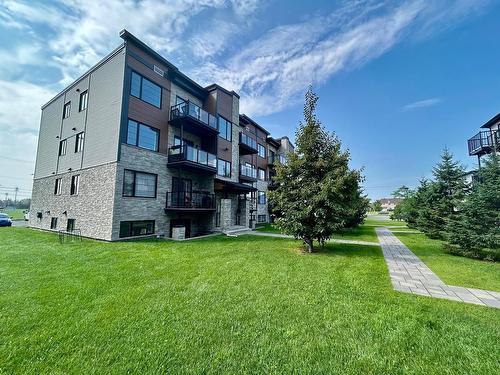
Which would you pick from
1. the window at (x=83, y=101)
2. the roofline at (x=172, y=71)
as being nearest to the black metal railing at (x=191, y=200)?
the roofline at (x=172, y=71)

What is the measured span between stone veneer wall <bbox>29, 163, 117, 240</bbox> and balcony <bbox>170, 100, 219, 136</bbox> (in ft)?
16.5

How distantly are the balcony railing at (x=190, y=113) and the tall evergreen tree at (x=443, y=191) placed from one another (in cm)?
1586

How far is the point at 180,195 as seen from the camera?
46.9ft

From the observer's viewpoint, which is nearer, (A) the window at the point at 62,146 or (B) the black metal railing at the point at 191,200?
(B) the black metal railing at the point at 191,200

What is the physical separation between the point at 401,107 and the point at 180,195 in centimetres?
1776

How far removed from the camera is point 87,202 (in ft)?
41.9

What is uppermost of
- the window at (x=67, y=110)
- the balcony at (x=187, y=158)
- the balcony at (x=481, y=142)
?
the window at (x=67, y=110)

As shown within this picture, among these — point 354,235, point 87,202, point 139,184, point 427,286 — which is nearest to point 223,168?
point 139,184

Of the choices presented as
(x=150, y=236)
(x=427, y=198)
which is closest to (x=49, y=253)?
(x=150, y=236)

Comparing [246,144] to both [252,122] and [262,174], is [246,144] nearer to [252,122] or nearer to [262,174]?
[252,122]

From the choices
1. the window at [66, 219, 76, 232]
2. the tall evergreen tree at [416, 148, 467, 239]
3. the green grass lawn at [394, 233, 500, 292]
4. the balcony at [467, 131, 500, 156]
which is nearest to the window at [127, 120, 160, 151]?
the window at [66, 219, 76, 232]

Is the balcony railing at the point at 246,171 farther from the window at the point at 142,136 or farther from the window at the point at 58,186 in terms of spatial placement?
the window at the point at 58,186

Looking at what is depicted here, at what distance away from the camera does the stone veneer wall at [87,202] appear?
37.3ft

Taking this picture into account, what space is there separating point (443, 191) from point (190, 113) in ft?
57.3
